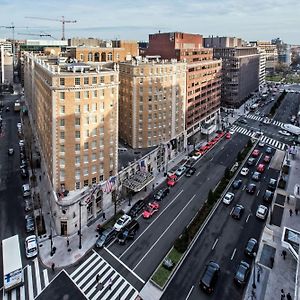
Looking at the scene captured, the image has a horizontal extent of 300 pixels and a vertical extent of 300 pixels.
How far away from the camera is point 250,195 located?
78938 mm

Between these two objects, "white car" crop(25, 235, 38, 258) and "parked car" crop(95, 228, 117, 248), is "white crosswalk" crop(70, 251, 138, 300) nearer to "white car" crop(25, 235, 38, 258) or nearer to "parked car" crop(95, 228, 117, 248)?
"parked car" crop(95, 228, 117, 248)

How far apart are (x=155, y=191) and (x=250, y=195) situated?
2424 cm

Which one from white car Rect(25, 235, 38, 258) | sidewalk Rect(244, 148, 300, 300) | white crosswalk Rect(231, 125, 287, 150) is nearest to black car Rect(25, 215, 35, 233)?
white car Rect(25, 235, 38, 258)

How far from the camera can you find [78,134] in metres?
65.2

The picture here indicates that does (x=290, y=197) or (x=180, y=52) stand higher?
(x=180, y=52)

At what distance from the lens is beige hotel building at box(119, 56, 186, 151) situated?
88250mm

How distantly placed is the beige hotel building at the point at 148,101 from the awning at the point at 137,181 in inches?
568

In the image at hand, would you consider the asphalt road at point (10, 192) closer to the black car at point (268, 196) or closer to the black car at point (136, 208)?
the black car at point (136, 208)

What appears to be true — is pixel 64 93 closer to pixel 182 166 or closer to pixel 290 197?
pixel 182 166

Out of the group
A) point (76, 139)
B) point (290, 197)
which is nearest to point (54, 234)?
point (76, 139)

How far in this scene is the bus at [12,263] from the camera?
49.2 metres

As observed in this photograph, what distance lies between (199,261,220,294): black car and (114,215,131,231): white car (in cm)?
2012

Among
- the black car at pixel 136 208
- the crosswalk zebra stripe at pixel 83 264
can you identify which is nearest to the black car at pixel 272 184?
the black car at pixel 136 208

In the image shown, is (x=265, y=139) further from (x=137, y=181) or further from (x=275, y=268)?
(x=275, y=268)
